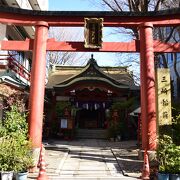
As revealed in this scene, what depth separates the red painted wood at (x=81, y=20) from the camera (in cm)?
1280

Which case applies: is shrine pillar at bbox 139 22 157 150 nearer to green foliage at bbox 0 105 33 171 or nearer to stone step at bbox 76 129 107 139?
green foliage at bbox 0 105 33 171

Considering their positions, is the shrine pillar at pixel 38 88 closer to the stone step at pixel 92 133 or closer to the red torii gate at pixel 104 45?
the red torii gate at pixel 104 45

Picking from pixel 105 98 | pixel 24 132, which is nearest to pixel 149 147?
pixel 24 132

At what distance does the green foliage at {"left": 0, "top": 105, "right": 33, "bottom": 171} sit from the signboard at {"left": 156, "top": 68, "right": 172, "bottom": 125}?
213 inches

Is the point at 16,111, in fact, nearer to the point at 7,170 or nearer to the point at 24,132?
the point at 24,132

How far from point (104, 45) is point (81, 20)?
5.01 ft

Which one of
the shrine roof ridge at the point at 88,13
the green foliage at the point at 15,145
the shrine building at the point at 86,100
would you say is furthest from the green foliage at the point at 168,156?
the shrine building at the point at 86,100

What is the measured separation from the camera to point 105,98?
1141 inches

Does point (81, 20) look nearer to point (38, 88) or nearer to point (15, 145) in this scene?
point (38, 88)

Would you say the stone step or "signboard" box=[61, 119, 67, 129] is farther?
the stone step

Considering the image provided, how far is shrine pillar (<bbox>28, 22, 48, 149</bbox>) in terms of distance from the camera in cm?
1171

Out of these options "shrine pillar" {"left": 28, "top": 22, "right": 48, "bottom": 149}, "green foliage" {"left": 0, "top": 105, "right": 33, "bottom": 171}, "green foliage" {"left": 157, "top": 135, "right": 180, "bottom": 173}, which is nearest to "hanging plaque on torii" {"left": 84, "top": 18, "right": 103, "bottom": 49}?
"shrine pillar" {"left": 28, "top": 22, "right": 48, "bottom": 149}

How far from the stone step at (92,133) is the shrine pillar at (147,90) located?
14.9m

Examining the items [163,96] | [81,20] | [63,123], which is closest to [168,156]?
[163,96]
